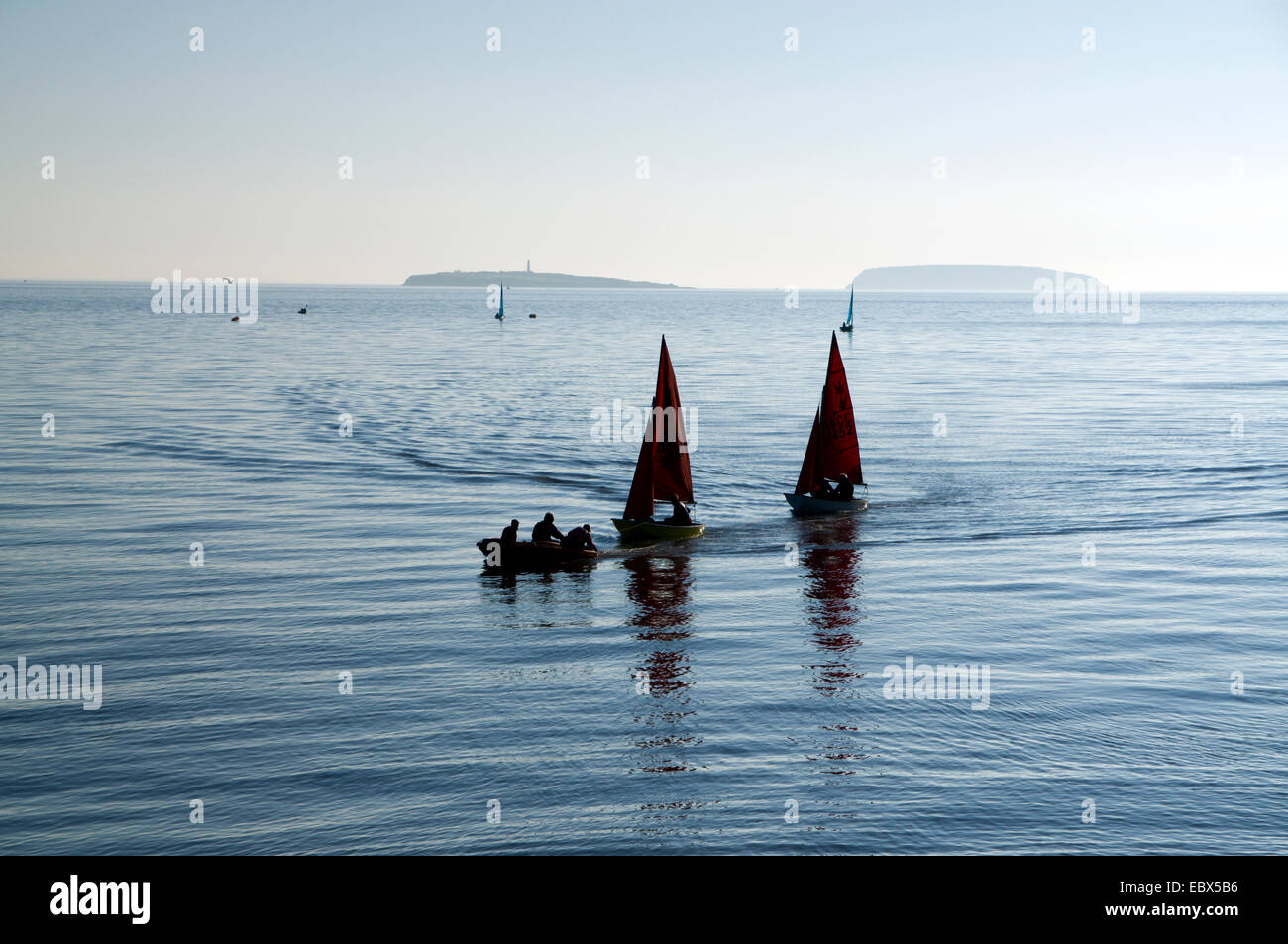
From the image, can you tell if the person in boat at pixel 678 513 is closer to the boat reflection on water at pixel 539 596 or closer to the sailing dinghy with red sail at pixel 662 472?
the sailing dinghy with red sail at pixel 662 472

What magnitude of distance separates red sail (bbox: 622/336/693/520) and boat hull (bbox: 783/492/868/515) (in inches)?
289

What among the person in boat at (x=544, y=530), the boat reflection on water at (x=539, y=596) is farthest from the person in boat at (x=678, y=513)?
the person in boat at (x=544, y=530)

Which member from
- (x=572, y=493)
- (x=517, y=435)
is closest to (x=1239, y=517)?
(x=572, y=493)

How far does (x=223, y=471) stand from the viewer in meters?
63.6

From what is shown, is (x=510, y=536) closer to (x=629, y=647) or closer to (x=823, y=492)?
(x=629, y=647)

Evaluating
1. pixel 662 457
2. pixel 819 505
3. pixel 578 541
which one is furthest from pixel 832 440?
pixel 578 541

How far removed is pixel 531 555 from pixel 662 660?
11.3 m

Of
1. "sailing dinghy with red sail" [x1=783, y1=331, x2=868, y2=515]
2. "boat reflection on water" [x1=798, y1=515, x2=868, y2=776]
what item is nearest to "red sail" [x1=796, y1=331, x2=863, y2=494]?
"sailing dinghy with red sail" [x1=783, y1=331, x2=868, y2=515]

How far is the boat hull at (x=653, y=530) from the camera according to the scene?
4634 centimetres

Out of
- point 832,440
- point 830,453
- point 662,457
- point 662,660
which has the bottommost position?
point 662,660

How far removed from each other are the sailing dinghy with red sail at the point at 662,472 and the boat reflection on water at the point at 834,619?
574cm

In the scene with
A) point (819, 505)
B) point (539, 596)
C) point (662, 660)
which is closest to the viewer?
point (662, 660)

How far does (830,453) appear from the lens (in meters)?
53.6
